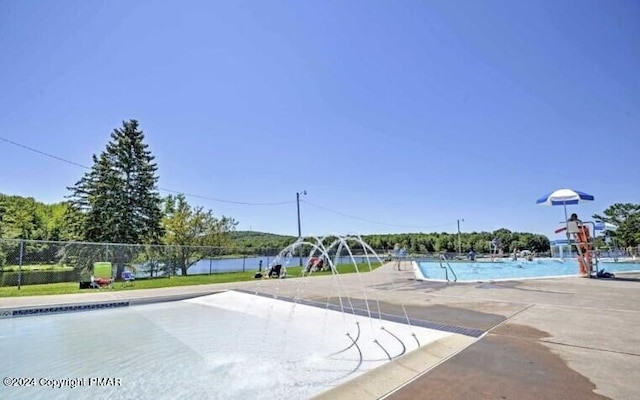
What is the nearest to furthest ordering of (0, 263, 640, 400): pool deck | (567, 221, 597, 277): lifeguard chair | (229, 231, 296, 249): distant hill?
(0, 263, 640, 400): pool deck → (567, 221, 597, 277): lifeguard chair → (229, 231, 296, 249): distant hill

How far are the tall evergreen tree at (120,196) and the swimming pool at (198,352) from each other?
19.4 m

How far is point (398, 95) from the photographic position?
1439cm

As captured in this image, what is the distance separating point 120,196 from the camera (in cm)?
2611

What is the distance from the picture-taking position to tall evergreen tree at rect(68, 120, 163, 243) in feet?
82.7

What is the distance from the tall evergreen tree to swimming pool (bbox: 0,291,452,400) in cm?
1937

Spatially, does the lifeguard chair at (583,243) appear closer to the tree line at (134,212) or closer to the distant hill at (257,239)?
the tree line at (134,212)

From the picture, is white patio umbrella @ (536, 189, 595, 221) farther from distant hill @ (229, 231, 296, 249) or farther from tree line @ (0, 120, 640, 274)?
distant hill @ (229, 231, 296, 249)

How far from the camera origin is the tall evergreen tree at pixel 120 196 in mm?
25219

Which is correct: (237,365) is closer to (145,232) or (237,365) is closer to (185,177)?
(185,177)

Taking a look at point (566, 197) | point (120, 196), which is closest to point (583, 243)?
point (566, 197)

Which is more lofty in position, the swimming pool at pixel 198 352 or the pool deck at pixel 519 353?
the pool deck at pixel 519 353

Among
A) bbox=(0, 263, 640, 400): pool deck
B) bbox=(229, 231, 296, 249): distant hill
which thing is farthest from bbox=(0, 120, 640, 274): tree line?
bbox=(0, 263, 640, 400): pool deck

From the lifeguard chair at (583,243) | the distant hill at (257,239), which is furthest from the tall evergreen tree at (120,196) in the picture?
the lifeguard chair at (583,243)

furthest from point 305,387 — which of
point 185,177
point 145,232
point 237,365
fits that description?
point 145,232
